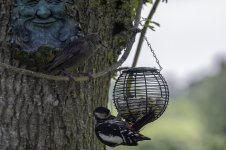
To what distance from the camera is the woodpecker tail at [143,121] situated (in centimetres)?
493

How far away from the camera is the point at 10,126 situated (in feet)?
16.0

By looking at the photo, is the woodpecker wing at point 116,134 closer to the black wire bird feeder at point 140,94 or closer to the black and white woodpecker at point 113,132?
the black and white woodpecker at point 113,132

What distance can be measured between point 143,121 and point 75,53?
23.1 inches

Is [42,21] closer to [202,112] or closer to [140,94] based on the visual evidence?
[140,94]

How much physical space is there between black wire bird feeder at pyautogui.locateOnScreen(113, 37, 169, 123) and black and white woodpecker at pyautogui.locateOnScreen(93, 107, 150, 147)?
22cm

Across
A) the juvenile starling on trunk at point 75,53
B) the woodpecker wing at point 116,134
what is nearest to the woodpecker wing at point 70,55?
the juvenile starling on trunk at point 75,53

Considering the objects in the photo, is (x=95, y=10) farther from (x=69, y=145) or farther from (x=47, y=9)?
(x=69, y=145)

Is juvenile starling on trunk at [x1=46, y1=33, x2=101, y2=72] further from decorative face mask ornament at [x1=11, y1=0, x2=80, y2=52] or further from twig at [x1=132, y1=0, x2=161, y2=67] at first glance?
twig at [x1=132, y1=0, x2=161, y2=67]

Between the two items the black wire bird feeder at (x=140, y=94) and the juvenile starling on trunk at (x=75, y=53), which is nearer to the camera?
the juvenile starling on trunk at (x=75, y=53)

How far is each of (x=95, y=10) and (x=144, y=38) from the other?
455 millimetres

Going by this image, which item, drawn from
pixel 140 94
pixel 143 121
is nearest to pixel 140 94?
pixel 140 94

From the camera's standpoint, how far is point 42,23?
16.5 ft

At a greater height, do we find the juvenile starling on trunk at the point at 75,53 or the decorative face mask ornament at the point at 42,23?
the decorative face mask ornament at the point at 42,23

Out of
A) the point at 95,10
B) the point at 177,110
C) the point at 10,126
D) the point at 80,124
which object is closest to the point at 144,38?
the point at 95,10
